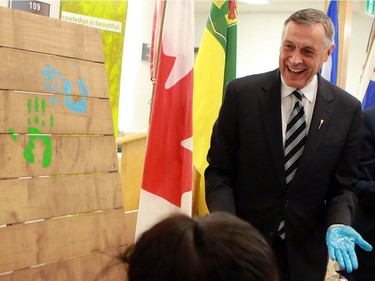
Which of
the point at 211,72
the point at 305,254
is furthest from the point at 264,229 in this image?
the point at 211,72

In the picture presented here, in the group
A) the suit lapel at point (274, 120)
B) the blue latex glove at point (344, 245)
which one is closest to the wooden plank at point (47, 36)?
the suit lapel at point (274, 120)

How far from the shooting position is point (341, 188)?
1788 millimetres

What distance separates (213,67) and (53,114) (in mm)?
1277

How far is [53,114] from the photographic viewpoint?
6.75ft

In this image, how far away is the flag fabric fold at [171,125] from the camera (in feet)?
7.68

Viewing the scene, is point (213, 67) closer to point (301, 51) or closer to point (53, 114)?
point (53, 114)

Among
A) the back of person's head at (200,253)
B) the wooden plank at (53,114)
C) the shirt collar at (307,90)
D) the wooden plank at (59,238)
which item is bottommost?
the wooden plank at (59,238)

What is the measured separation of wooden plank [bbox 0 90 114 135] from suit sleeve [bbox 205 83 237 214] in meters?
0.61

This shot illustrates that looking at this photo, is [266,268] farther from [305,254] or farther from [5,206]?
[5,206]

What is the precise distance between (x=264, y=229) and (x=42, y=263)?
85 centimetres

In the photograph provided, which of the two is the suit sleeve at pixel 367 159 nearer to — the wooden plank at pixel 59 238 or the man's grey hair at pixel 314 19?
the man's grey hair at pixel 314 19

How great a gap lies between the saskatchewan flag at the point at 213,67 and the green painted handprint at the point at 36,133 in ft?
3.74

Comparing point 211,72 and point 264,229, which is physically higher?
point 211,72

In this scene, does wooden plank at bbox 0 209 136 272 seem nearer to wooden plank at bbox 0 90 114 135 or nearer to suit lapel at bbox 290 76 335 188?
wooden plank at bbox 0 90 114 135
